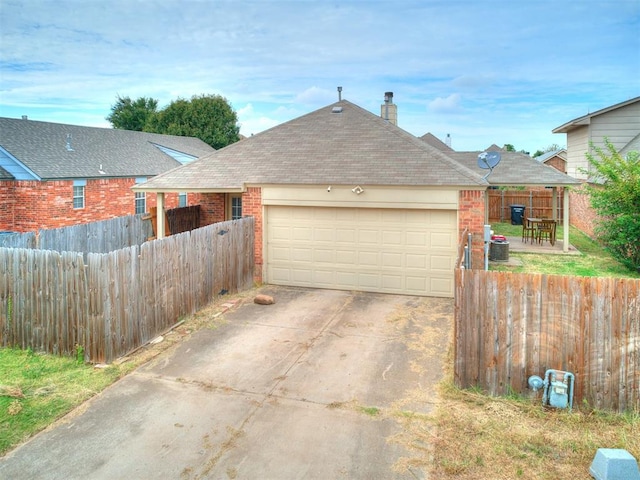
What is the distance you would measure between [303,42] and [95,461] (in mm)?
15630

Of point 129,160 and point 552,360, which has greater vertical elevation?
point 129,160

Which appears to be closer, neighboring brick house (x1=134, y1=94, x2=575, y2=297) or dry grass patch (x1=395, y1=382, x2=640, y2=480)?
dry grass patch (x1=395, y1=382, x2=640, y2=480)

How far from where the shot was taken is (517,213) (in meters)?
26.2

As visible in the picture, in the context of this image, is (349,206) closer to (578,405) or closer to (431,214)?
(431,214)

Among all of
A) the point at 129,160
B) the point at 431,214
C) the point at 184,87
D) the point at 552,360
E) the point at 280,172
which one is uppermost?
the point at 184,87

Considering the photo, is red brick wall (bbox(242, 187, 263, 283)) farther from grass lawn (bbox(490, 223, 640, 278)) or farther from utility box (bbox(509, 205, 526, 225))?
utility box (bbox(509, 205, 526, 225))

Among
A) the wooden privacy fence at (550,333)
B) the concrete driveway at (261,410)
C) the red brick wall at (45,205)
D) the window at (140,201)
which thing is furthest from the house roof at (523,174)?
the red brick wall at (45,205)

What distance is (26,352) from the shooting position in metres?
7.60

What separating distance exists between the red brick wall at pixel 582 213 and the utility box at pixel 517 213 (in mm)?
2553

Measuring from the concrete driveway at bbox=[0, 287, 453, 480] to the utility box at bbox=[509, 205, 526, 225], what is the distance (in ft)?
62.4

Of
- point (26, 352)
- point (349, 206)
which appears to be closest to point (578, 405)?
point (349, 206)

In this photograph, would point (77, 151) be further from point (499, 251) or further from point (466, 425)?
point (466, 425)

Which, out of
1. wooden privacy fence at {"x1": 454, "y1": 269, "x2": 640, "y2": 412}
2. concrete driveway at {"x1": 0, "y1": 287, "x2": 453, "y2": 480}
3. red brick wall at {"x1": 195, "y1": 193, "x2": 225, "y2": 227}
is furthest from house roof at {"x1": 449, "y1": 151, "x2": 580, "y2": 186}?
wooden privacy fence at {"x1": 454, "y1": 269, "x2": 640, "y2": 412}

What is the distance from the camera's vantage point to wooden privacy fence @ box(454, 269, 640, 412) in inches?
218
